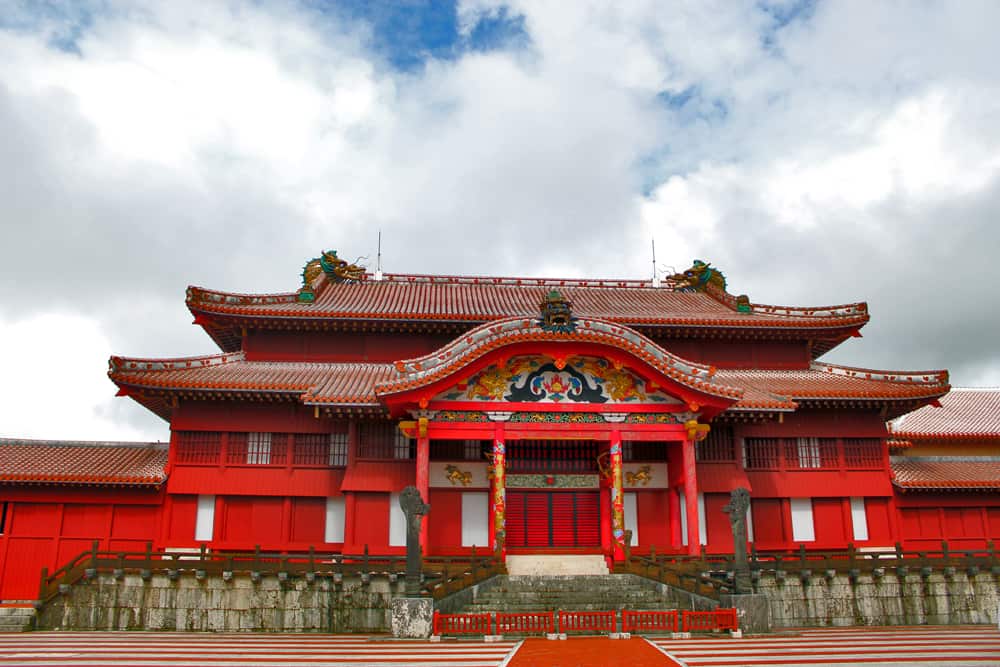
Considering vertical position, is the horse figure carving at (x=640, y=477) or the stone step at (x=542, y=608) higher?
the horse figure carving at (x=640, y=477)

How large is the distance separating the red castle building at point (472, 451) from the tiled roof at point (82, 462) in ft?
0.24

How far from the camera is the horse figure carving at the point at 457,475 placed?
22141 millimetres

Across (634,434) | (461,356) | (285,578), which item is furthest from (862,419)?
(285,578)

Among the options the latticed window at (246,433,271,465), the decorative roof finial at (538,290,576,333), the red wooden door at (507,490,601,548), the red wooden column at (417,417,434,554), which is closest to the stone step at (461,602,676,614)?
the red wooden column at (417,417,434,554)

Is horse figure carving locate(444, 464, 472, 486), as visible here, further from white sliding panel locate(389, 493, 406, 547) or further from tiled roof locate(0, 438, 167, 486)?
tiled roof locate(0, 438, 167, 486)

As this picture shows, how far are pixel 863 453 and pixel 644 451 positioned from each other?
6.95m

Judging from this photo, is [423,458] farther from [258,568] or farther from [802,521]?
[802,521]

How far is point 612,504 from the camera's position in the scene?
2056 centimetres

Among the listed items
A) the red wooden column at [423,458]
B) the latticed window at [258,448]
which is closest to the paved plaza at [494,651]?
the red wooden column at [423,458]

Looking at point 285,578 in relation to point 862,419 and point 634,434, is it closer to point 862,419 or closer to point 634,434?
point 634,434

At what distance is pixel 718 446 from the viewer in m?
23.0

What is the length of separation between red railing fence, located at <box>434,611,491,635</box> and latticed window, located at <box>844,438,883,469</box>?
1395 centimetres

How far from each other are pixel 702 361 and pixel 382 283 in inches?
504

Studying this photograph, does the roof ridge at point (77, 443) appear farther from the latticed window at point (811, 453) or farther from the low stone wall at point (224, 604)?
the latticed window at point (811, 453)
